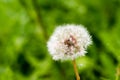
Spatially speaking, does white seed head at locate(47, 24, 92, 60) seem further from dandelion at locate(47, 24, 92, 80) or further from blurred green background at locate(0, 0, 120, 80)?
blurred green background at locate(0, 0, 120, 80)

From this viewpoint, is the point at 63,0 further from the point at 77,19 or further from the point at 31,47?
the point at 31,47

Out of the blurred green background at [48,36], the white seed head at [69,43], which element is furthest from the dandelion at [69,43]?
the blurred green background at [48,36]

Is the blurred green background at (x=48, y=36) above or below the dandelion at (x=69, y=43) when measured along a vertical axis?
above

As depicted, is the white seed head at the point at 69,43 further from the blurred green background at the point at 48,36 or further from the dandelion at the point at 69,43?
the blurred green background at the point at 48,36

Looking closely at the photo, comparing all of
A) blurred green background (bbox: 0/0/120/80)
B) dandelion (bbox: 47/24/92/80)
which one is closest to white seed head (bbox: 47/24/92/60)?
dandelion (bbox: 47/24/92/80)

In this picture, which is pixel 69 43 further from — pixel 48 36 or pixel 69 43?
pixel 48 36

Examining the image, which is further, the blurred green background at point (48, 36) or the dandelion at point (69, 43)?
the blurred green background at point (48, 36)

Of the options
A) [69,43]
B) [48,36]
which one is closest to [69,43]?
Result: [69,43]
